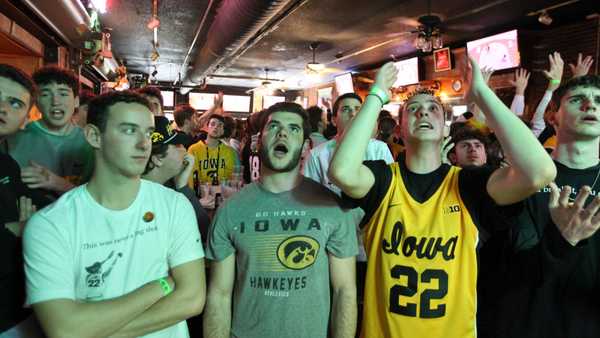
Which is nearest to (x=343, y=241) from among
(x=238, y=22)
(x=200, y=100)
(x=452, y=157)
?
(x=452, y=157)

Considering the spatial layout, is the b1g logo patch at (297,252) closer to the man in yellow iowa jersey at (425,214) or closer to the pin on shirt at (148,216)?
the man in yellow iowa jersey at (425,214)

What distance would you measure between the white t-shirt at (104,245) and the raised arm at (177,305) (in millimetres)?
48

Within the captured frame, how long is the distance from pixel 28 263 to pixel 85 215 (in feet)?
0.80

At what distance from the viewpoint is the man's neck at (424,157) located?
1810 millimetres

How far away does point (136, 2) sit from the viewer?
6.52 m

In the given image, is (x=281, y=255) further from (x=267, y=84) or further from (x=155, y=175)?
(x=267, y=84)

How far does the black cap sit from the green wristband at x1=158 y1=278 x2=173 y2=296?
0.97 metres

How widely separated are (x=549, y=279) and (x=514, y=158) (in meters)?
0.71

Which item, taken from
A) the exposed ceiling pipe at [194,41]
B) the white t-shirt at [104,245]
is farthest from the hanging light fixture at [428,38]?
the white t-shirt at [104,245]

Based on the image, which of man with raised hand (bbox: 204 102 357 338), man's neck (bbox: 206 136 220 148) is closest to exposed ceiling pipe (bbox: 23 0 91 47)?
man's neck (bbox: 206 136 220 148)

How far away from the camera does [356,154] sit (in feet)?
5.31

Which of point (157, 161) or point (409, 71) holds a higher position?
point (409, 71)

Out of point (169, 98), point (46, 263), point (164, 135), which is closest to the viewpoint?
point (46, 263)

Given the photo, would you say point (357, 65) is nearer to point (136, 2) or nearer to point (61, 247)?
point (136, 2)
